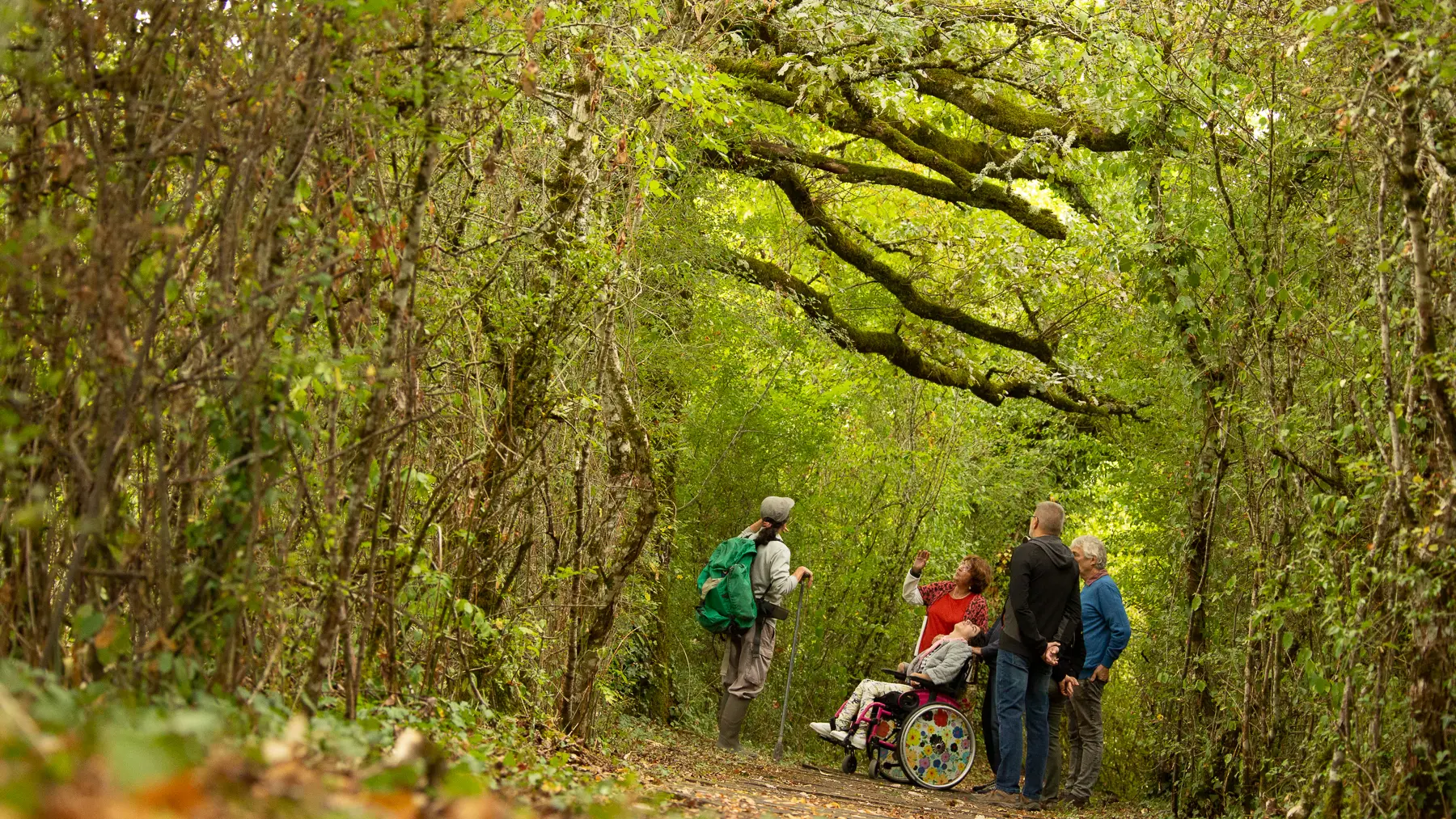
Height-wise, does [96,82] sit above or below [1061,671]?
above

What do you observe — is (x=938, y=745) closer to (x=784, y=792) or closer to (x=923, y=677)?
(x=923, y=677)

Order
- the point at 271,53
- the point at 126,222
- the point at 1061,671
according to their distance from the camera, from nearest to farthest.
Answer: the point at 126,222
the point at 271,53
the point at 1061,671

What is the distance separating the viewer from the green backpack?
32.9 ft

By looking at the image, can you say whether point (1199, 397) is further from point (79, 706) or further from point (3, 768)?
point (3, 768)

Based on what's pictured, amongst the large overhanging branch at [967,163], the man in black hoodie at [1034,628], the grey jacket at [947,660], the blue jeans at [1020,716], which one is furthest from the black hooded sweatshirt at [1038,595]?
the large overhanging branch at [967,163]

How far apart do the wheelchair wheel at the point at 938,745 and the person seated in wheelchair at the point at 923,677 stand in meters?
0.22

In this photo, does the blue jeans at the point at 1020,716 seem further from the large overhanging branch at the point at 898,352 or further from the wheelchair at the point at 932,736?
the large overhanging branch at the point at 898,352

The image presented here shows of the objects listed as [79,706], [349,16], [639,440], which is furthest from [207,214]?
[639,440]

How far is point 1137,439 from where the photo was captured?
12.1m

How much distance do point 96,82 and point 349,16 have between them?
716 mm

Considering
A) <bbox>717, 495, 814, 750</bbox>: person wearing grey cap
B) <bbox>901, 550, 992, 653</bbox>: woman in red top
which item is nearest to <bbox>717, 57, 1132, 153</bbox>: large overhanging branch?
<bbox>717, 495, 814, 750</bbox>: person wearing grey cap

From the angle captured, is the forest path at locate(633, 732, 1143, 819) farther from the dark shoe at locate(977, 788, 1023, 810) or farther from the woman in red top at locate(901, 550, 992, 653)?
the woman in red top at locate(901, 550, 992, 653)

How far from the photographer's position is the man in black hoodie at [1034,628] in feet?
27.4

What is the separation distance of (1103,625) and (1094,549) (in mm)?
510
